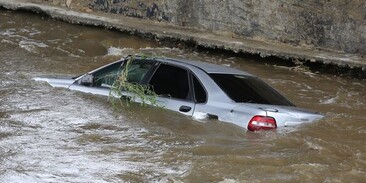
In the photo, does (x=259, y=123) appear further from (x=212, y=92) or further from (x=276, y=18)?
(x=276, y=18)

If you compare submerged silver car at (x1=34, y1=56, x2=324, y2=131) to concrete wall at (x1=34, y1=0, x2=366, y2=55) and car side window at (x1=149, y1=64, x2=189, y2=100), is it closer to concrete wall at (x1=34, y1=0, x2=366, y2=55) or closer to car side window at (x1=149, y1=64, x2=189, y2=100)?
car side window at (x1=149, y1=64, x2=189, y2=100)

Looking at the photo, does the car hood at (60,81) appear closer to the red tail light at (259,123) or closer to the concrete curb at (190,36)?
the red tail light at (259,123)

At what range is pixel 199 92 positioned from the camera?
714 cm

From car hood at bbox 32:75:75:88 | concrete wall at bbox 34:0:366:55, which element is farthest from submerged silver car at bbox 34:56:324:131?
concrete wall at bbox 34:0:366:55

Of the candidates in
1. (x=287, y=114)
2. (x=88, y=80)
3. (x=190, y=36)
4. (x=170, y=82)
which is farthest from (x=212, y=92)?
(x=190, y=36)

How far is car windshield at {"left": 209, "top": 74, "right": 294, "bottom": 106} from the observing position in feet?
23.4

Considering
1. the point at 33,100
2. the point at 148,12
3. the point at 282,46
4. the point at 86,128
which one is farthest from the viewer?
the point at 148,12

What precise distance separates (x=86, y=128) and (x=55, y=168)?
1569 mm

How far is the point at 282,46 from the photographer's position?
1488cm

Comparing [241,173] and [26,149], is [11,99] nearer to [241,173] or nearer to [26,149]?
[26,149]

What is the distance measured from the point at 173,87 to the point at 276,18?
27.8ft

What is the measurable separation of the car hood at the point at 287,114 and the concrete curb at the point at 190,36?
595 cm

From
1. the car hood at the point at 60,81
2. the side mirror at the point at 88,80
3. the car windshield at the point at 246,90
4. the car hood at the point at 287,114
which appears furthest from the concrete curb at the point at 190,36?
the side mirror at the point at 88,80

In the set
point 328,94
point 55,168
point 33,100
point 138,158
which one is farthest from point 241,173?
point 328,94
